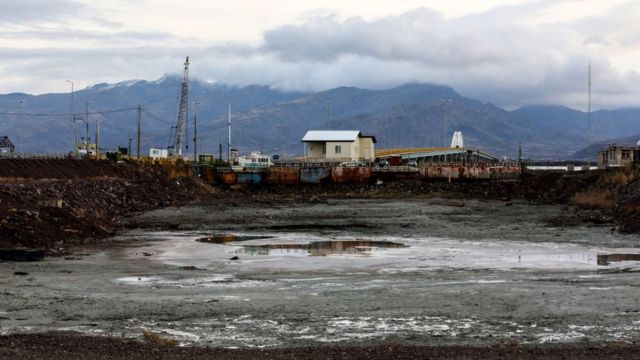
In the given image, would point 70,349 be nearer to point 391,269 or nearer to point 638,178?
point 391,269

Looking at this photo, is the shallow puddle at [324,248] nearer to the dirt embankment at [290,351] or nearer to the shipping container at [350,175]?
the dirt embankment at [290,351]

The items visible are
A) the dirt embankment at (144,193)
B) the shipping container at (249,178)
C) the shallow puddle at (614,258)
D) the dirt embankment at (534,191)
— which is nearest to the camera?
the shallow puddle at (614,258)

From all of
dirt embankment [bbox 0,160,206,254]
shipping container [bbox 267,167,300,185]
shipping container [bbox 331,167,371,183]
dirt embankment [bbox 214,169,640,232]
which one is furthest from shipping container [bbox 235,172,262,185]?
shipping container [bbox 331,167,371,183]

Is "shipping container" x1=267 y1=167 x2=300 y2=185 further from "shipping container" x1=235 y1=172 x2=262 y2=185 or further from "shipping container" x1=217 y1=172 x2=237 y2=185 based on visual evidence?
"shipping container" x1=217 y1=172 x2=237 y2=185

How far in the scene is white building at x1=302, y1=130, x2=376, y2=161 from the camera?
418 feet

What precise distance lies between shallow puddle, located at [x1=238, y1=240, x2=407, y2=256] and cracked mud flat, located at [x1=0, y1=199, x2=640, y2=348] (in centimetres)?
9

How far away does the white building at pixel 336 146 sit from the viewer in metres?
127

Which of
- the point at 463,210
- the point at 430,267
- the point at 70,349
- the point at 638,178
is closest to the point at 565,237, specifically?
the point at 430,267

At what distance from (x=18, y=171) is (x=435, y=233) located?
3650 cm

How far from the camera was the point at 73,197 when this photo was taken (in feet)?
179

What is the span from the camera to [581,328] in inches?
790

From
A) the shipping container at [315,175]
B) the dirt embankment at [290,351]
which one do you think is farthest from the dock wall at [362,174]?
the dirt embankment at [290,351]

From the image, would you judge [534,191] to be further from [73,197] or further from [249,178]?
[73,197]

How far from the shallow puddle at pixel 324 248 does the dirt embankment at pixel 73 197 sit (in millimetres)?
9047
